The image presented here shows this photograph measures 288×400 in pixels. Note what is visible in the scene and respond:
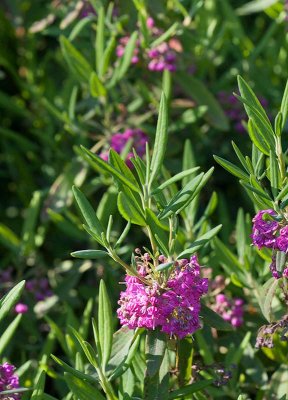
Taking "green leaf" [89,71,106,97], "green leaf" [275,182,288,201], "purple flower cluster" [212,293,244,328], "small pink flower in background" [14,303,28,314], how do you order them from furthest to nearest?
1. "green leaf" [89,71,106,97]
2. "small pink flower in background" [14,303,28,314]
3. "purple flower cluster" [212,293,244,328]
4. "green leaf" [275,182,288,201]

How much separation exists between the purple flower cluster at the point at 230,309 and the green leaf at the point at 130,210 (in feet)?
1.58

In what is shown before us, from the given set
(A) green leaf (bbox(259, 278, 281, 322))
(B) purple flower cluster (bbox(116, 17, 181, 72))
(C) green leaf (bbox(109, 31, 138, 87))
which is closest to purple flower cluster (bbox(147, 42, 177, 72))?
(B) purple flower cluster (bbox(116, 17, 181, 72))

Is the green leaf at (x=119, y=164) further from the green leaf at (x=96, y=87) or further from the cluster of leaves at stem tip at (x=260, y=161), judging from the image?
the green leaf at (x=96, y=87)

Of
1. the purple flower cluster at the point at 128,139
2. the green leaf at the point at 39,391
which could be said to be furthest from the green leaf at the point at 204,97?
the green leaf at the point at 39,391

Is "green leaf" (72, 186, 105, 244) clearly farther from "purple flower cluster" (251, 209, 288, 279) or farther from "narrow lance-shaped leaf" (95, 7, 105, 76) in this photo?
"narrow lance-shaped leaf" (95, 7, 105, 76)

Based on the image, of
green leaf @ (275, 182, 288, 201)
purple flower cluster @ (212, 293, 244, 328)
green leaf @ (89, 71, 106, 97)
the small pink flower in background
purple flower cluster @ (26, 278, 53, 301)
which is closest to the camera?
green leaf @ (275, 182, 288, 201)

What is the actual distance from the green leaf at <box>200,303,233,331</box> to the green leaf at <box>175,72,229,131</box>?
921 millimetres

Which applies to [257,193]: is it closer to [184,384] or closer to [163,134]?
[163,134]

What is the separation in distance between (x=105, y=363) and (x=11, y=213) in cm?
138

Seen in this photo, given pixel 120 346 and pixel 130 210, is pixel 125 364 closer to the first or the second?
pixel 120 346

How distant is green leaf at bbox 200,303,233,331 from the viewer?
1409 millimetres

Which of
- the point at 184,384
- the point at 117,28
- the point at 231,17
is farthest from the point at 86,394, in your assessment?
the point at 231,17

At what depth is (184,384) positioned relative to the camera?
1.49m

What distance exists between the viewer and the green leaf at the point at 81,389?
1.36m
